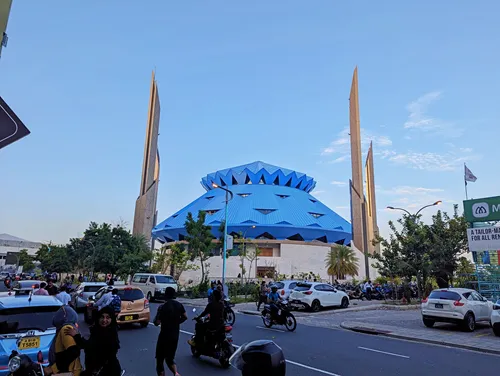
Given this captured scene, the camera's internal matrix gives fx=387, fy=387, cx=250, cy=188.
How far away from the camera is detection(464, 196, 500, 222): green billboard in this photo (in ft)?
61.9

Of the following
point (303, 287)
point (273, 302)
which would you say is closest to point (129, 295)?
point (273, 302)

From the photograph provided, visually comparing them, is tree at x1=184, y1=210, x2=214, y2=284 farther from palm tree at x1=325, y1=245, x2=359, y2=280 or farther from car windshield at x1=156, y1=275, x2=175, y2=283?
palm tree at x1=325, y1=245, x2=359, y2=280

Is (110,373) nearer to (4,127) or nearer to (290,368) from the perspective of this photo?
(4,127)

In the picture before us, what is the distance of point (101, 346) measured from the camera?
464cm

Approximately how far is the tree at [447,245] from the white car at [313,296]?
759 centimetres

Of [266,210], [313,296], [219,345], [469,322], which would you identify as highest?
[266,210]

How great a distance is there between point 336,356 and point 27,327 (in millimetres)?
6761

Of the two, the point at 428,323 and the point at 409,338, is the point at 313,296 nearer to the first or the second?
the point at 428,323

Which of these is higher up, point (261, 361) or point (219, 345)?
point (261, 361)

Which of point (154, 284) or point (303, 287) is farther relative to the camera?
point (154, 284)

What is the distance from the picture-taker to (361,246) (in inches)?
2734

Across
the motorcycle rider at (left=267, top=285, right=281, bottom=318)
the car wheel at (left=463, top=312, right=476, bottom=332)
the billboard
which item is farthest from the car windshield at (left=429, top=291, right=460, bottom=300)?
the billboard

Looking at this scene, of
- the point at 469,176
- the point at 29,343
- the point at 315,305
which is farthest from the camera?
the point at 469,176

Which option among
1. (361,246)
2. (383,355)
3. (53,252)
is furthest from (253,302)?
(53,252)
